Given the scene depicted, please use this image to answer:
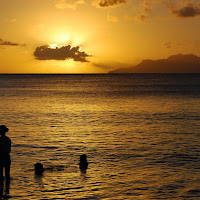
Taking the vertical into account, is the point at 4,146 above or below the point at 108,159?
above

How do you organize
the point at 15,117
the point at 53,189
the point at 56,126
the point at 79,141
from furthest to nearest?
1. the point at 15,117
2. the point at 56,126
3. the point at 79,141
4. the point at 53,189

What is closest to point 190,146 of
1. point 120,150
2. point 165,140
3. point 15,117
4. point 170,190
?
point 165,140

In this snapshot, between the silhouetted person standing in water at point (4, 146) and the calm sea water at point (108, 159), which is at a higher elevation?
the silhouetted person standing in water at point (4, 146)

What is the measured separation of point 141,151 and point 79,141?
5.93 m

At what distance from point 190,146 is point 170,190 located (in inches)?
403

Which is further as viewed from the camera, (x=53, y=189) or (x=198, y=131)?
(x=198, y=131)

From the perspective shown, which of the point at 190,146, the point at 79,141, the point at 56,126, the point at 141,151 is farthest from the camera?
the point at 56,126

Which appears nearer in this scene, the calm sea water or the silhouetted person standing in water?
the silhouetted person standing in water

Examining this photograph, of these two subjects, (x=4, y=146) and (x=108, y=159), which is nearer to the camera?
(x=4, y=146)

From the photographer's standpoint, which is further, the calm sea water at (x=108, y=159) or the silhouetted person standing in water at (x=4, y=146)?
the calm sea water at (x=108, y=159)

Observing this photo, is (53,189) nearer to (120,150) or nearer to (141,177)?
(141,177)

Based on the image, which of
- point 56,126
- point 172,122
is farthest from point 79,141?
point 172,122

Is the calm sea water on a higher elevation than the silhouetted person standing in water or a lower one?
lower

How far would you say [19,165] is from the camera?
20.4m
